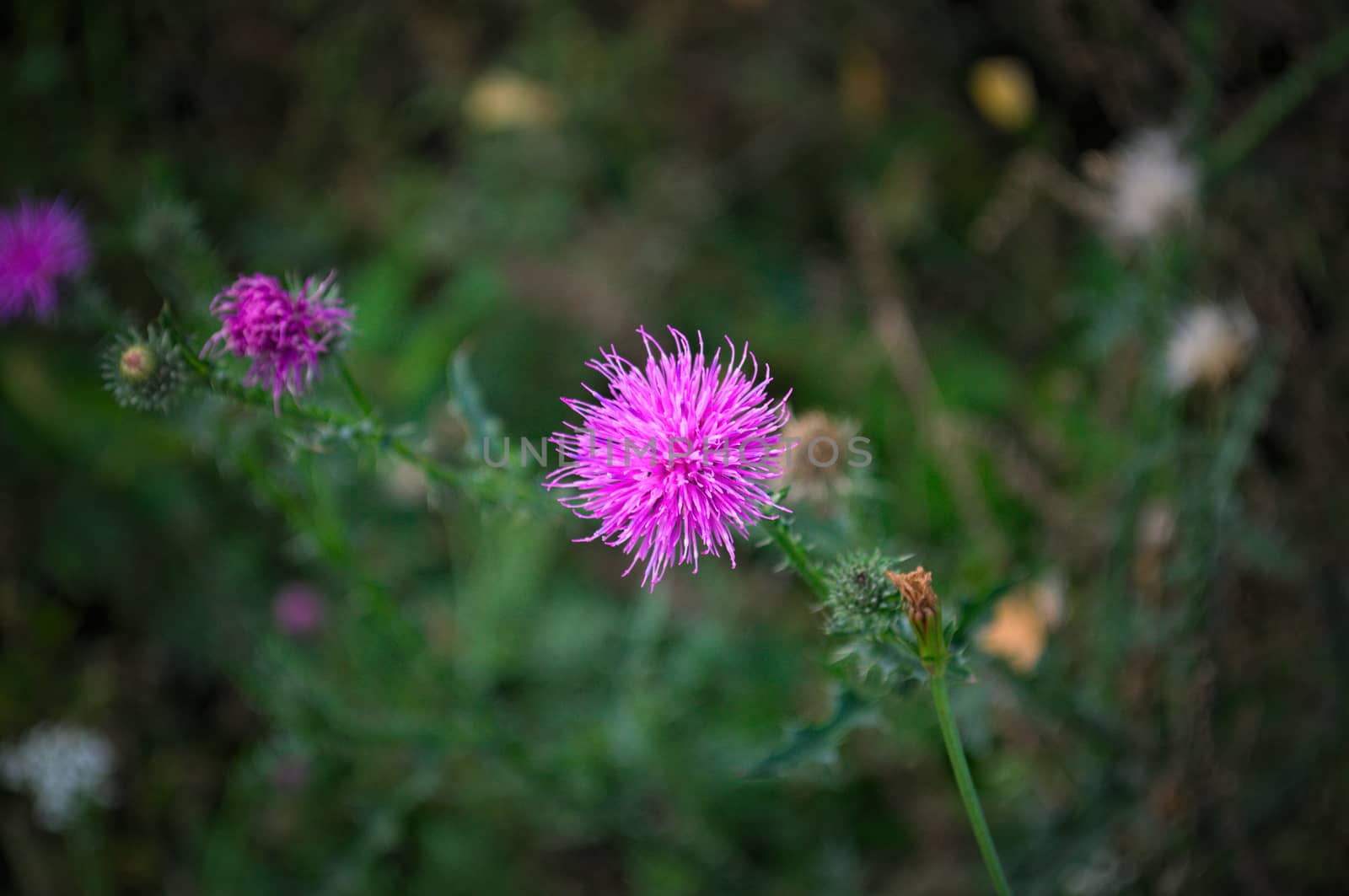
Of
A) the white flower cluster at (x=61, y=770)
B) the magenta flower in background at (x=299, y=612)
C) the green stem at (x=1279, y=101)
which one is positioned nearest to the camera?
Answer: the green stem at (x=1279, y=101)

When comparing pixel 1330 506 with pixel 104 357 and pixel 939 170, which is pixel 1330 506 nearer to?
pixel 939 170

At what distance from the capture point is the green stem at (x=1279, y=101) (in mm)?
2562

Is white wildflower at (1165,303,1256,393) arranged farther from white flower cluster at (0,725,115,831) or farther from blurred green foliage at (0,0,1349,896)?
white flower cluster at (0,725,115,831)

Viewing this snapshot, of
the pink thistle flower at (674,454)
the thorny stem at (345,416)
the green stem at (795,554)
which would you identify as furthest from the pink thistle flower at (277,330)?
the green stem at (795,554)

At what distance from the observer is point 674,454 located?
1436 mm

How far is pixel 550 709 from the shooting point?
309 cm

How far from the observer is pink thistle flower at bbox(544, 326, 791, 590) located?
1423 mm

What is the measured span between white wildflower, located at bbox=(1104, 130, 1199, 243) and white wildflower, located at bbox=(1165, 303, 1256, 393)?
31 centimetres

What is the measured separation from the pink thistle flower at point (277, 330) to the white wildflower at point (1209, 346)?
2.12 meters

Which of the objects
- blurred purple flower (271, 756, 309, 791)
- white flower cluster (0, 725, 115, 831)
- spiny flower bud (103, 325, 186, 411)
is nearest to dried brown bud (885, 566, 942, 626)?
spiny flower bud (103, 325, 186, 411)

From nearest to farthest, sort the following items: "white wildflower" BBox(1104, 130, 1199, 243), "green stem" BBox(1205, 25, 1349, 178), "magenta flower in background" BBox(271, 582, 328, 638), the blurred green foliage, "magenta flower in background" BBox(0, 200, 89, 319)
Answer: "magenta flower in background" BBox(0, 200, 89, 319) → the blurred green foliage → "green stem" BBox(1205, 25, 1349, 178) → "white wildflower" BBox(1104, 130, 1199, 243) → "magenta flower in background" BBox(271, 582, 328, 638)

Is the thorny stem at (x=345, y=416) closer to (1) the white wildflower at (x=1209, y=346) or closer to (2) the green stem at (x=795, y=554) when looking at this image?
(2) the green stem at (x=795, y=554)

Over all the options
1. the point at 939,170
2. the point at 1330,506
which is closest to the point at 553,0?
the point at 939,170

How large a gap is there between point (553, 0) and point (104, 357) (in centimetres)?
324
